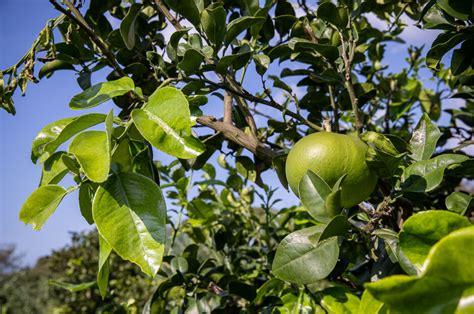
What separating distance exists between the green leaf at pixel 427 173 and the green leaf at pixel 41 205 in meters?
0.51

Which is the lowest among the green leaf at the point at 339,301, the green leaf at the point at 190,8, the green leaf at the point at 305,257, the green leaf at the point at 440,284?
the green leaf at the point at 339,301

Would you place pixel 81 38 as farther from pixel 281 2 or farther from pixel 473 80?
pixel 473 80

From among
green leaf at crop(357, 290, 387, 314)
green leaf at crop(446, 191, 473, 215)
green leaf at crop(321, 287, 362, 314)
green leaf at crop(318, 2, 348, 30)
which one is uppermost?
green leaf at crop(318, 2, 348, 30)

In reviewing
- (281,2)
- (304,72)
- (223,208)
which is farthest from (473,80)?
(223,208)

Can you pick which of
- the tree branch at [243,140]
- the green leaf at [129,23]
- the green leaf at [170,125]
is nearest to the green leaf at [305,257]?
the green leaf at [170,125]

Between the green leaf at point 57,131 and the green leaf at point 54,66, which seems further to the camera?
the green leaf at point 54,66

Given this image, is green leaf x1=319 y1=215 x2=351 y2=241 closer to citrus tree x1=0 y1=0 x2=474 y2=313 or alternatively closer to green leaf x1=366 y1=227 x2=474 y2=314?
citrus tree x1=0 y1=0 x2=474 y2=313

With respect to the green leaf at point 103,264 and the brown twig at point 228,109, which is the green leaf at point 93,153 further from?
the brown twig at point 228,109

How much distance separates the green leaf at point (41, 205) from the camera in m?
0.60

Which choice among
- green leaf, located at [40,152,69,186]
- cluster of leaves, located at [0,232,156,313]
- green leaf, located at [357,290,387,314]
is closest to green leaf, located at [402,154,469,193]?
green leaf, located at [357,290,387,314]

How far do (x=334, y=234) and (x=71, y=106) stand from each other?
16.2 inches

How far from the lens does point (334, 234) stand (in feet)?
1.86

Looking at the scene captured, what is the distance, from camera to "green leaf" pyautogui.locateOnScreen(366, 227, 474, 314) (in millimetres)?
317

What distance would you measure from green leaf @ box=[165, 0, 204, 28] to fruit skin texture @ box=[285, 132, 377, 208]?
342 millimetres
